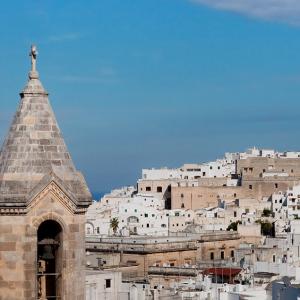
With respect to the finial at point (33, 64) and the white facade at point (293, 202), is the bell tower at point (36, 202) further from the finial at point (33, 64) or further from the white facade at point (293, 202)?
the white facade at point (293, 202)

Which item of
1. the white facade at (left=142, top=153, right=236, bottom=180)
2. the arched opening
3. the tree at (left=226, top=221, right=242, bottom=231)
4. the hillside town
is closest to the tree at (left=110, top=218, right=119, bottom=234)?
the hillside town

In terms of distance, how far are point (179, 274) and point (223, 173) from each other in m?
54.6

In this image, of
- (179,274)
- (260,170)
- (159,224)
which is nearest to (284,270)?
(179,274)

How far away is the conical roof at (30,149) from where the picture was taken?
12.0m

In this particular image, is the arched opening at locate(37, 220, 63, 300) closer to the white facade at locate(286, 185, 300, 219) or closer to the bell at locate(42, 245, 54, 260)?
the bell at locate(42, 245, 54, 260)

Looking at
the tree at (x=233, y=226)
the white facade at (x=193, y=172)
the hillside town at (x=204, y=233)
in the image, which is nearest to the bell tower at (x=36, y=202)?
the hillside town at (x=204, y=233)

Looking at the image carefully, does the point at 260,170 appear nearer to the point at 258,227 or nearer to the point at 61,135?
the point at 258,227

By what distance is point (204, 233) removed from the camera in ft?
233

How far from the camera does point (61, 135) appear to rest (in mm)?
12172

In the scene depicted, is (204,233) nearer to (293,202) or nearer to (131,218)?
(131,218)

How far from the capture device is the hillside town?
41.5 meters

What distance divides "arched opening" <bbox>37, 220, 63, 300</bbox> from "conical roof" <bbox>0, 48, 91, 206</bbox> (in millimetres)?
441

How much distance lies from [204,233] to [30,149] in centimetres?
5937

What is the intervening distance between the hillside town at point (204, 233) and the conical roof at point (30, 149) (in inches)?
726
